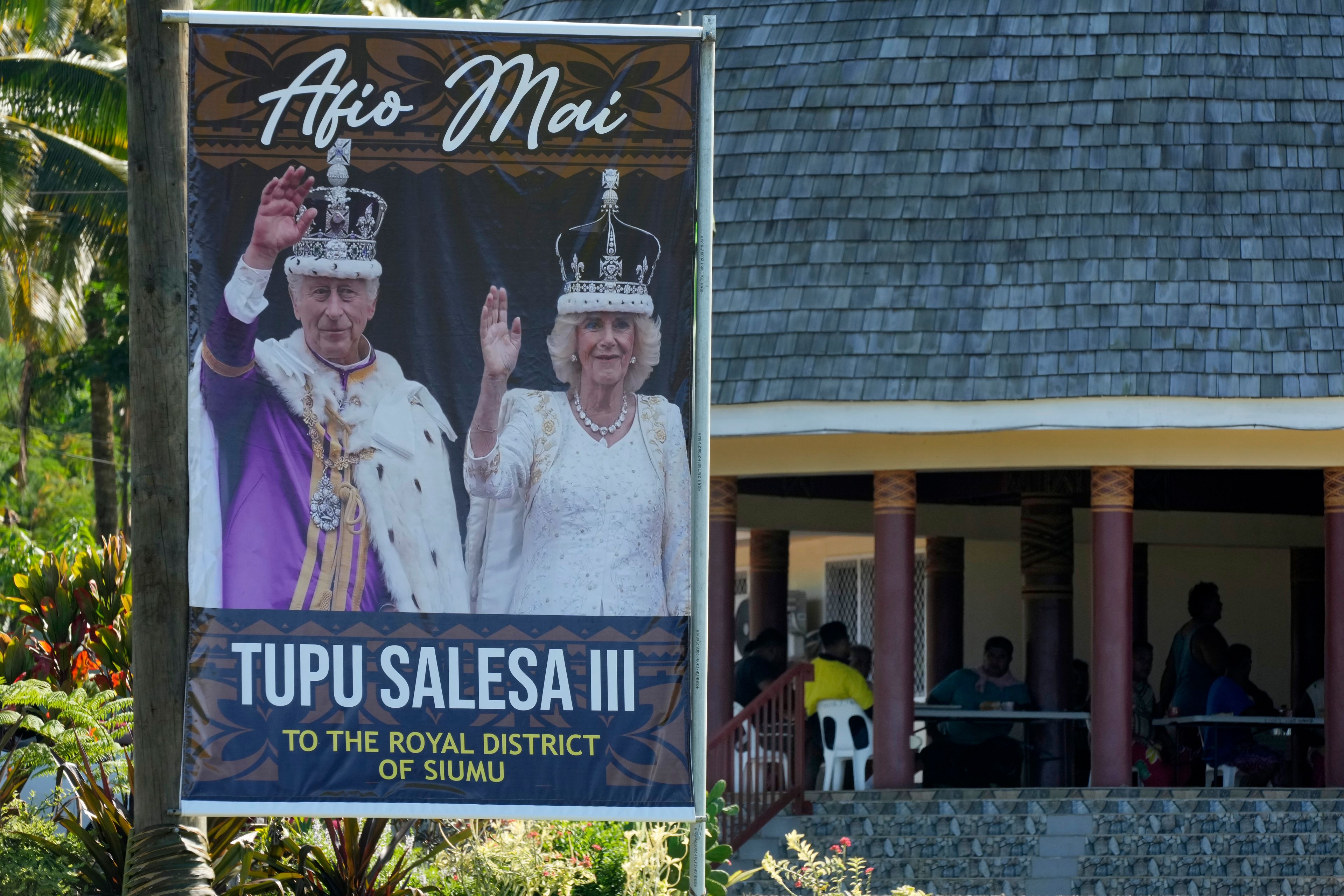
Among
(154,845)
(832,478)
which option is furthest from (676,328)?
(832,478)

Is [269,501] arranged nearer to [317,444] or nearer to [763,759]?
[317,444]

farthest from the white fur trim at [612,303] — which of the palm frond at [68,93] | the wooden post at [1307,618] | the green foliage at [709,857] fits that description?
the palm frond at [68,93]

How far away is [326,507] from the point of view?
650 cm

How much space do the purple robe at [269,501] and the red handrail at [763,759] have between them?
5747mm

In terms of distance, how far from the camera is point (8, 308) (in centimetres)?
1952

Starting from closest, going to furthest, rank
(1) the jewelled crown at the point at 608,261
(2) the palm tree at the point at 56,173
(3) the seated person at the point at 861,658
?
(1) the jewelled crown at the point at 608,261 → (3) the seated person at the point at 861,658 → (2) the palm tree at the point at 56,173

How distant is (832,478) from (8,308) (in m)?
9.33

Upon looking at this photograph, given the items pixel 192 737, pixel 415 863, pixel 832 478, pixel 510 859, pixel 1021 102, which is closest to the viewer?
pixel 192 737

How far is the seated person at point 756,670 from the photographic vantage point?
13.6 meters

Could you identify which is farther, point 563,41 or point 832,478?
point 832,478

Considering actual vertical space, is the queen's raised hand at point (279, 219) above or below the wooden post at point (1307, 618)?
above

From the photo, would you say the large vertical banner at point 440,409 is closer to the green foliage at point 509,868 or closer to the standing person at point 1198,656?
the green foliage at point 509,868

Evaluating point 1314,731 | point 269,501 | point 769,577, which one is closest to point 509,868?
point 269,501

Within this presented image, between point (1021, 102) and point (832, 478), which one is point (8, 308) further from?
point (1021, 102)
